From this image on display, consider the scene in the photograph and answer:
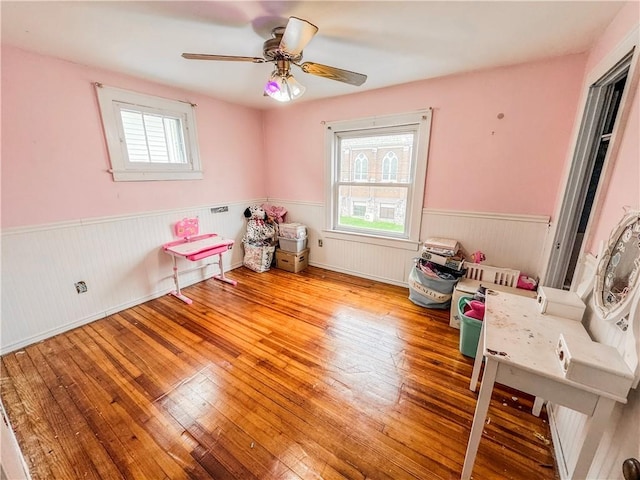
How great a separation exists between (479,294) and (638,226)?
1.28 metres

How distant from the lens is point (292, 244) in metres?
3.71

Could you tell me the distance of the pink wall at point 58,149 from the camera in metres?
1.93

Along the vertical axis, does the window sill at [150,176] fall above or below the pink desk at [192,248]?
above

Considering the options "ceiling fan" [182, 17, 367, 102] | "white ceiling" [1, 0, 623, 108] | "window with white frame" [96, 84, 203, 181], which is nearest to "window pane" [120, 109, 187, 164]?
"window with white frame" [96, 84, 203, 181]

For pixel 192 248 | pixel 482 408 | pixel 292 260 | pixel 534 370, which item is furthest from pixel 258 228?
pixel 534 370

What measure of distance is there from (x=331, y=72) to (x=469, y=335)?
220 centimetres

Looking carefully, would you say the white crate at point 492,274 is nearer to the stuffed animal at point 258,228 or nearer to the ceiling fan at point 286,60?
the ceiling fan at point 286,60

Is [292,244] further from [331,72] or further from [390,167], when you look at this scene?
[331,72]

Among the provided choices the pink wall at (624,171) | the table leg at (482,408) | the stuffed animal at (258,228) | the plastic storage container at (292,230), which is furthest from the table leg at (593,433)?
the stuffed animal at (258,228)

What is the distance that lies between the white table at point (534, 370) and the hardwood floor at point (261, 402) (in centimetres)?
40

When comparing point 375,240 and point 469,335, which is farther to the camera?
point 375,240

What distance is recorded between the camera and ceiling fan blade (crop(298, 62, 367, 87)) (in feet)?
5.65

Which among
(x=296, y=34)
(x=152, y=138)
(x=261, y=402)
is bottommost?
(x=261, y=402)

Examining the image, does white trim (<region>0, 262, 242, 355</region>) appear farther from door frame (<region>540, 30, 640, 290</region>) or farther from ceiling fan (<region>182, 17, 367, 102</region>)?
door frame (<region>540, 30, 640, 290</region>)
